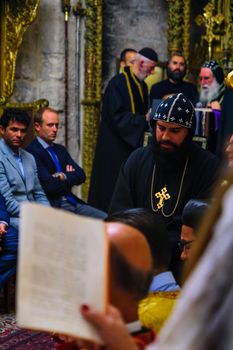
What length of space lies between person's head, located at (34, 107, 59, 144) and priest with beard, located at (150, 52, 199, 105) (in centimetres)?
168

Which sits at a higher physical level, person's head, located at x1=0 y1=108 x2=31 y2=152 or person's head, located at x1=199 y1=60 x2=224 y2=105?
person's head, located at x1=199 y1=60 x2=224 y2=105

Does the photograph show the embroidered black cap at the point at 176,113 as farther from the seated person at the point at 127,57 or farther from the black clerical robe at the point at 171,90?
the seated person at the point at 127,57

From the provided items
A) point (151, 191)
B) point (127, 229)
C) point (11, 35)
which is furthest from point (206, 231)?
point (11, 35)

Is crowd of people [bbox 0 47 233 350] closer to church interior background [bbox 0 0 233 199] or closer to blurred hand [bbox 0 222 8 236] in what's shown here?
blurred hand [bbox 0 222 8 236]

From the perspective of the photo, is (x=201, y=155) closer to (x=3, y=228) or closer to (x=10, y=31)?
(x=3, y=228)

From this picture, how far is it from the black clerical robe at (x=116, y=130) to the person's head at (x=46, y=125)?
1136mm

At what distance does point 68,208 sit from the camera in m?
6.07

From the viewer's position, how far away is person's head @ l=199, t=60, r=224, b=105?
7.25m

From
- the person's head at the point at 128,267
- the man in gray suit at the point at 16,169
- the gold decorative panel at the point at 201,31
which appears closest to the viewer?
the person's head at the point at 128,267

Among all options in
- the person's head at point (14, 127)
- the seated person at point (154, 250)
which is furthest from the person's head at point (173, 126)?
the seated person at point (154, 250)

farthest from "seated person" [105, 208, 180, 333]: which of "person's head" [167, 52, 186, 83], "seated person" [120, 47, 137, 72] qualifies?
A: "seated person" [120, 47, 137, 72]

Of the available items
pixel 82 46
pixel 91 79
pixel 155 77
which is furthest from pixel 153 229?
pixel 155 77

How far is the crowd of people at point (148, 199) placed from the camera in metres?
1.07

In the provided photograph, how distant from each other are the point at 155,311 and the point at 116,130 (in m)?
5.33
